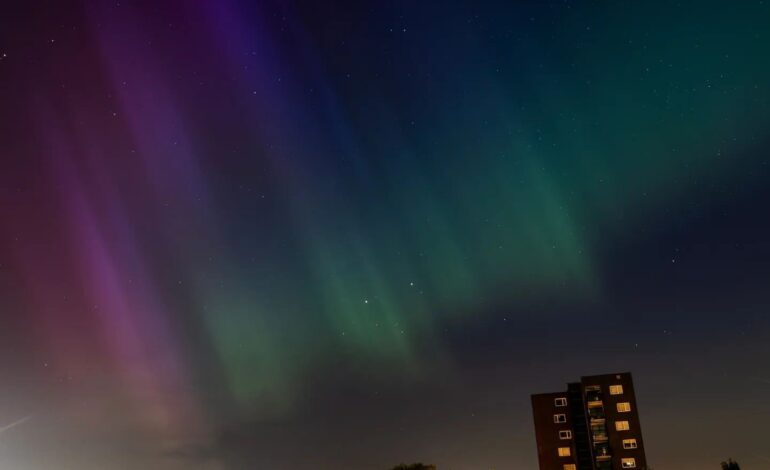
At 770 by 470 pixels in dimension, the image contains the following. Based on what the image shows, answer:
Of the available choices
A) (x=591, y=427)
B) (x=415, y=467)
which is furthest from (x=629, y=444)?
(x=415, y=467)

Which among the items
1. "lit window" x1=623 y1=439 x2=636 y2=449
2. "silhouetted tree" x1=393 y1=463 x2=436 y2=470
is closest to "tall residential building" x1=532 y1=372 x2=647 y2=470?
"lit window" x1=623 y1=439 x2=636 y2=449

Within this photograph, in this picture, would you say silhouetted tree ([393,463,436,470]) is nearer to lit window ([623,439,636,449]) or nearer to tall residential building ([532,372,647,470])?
tall residential building ([532,372,647,470])

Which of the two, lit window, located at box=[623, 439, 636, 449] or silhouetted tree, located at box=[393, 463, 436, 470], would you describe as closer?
lit window, located at box=[623, 439, 636, 449]

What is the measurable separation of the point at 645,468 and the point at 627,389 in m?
12.8

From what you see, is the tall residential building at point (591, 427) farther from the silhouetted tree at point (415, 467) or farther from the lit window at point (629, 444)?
the silhouetted tree at point (415, 467)

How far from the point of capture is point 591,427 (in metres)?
110

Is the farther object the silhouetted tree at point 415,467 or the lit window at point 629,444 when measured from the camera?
the silhouetted tree at point 415,467

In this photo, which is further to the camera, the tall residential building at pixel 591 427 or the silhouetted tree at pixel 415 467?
the silhouetted tree at pixel 415 467

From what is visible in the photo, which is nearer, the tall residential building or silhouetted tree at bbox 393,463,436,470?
the tall residential building

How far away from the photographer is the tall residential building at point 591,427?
354 ft

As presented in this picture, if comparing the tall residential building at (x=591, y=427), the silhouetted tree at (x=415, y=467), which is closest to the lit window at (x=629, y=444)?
the tall residential building at (x=591, y=427)

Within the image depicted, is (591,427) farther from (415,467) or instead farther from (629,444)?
(415,467)

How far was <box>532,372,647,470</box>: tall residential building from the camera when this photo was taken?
107875 millimetres

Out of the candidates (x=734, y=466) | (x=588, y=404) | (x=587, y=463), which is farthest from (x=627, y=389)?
(x=734, y=466)
